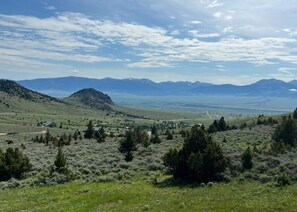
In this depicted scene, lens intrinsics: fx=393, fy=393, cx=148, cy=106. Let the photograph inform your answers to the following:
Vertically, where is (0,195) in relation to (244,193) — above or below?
below

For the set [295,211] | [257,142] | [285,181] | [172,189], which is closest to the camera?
[295,211]

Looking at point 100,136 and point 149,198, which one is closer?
point 149,198

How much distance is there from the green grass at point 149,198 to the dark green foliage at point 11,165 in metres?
6.32

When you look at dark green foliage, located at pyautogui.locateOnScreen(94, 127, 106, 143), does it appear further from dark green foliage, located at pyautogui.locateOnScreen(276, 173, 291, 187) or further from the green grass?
dark green foliage, located at pyautogui.locateOnScreen(276, 173, 291, 187)

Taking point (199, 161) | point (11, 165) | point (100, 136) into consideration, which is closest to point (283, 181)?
point (199, 161)

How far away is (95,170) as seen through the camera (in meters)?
41.1

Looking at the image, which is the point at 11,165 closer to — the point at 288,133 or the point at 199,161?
the point at 199,161

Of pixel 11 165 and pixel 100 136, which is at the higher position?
pixel 100 136

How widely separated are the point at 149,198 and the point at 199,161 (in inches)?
264

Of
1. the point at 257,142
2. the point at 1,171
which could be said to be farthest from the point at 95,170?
the point at 257,142

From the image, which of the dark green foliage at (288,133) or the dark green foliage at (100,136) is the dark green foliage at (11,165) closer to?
the dark green foliage at (100,136)

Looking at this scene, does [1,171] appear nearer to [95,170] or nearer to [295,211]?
[95,170]

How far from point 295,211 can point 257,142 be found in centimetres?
4137

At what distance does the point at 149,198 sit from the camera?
90.7 feet
